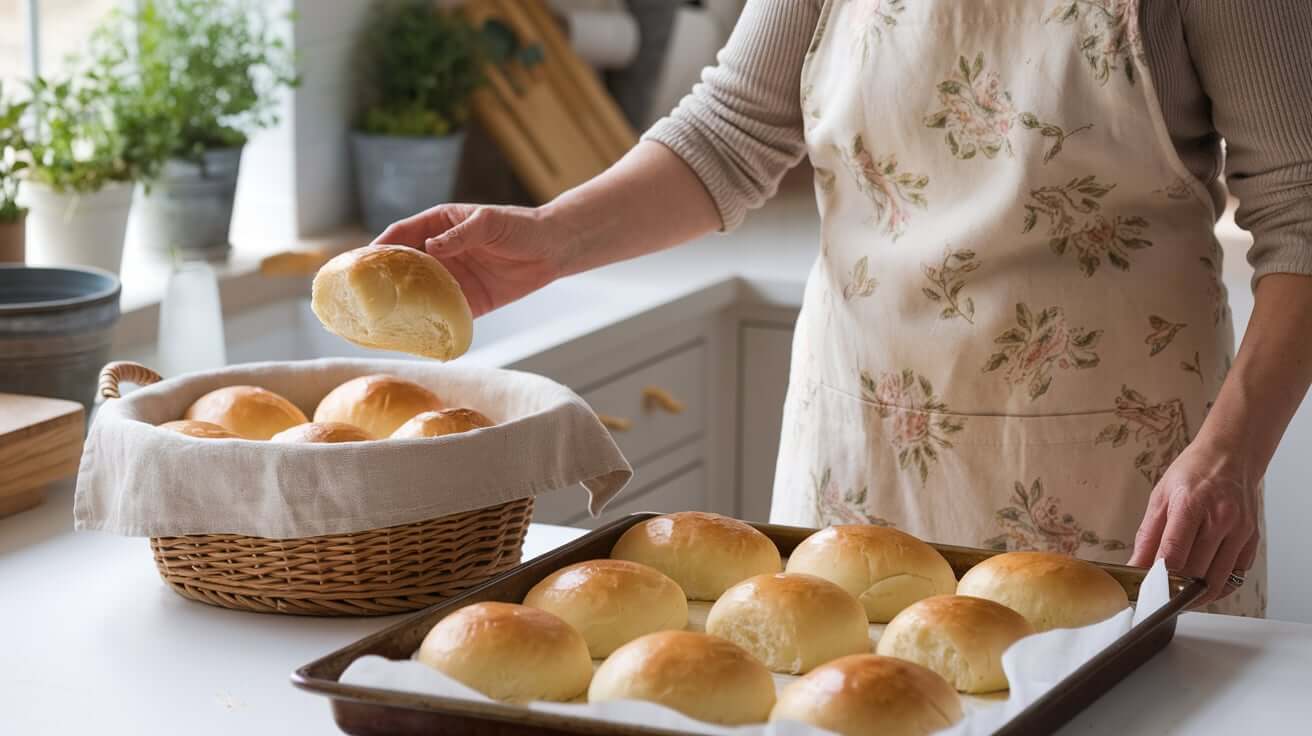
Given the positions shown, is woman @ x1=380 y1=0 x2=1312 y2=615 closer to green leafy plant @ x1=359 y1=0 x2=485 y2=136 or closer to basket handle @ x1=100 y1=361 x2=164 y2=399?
basket handle @ x1=100 y1=361 x2=164 y2=399

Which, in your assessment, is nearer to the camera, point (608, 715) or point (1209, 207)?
point (608, 715)

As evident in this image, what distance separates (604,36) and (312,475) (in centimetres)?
203

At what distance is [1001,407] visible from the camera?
4.52 feet

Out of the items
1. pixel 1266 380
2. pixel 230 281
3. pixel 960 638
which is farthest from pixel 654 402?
pixel 960 638

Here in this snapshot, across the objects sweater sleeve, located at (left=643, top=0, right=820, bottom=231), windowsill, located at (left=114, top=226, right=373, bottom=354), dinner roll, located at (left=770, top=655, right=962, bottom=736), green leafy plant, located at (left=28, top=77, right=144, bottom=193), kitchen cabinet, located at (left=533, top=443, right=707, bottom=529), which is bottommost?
kitchen cabinet, located at (left=533, top=443, right=707, bottom=529)

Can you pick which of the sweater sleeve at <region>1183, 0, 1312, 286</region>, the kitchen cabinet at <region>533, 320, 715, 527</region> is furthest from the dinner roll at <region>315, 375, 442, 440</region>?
the kitchen cabinet at <region>533, 320, 715, 527</region>

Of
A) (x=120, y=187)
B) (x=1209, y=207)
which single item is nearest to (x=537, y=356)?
(x=120, y=187)

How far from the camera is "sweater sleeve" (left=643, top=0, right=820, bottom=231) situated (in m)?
1.45

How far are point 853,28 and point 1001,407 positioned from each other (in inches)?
13.6

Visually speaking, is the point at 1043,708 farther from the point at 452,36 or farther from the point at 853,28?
the point at 452,36

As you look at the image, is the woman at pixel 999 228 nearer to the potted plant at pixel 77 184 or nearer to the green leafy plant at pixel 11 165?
the green leafy plant at pixel 11 165

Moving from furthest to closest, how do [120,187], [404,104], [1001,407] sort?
[404,104] < [120,187] < [1001,407]

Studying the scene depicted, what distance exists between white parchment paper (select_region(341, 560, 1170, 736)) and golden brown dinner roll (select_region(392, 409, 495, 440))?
0.89 ft

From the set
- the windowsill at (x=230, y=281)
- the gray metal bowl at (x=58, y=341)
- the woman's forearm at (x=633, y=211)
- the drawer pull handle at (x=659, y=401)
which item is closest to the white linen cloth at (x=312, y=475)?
the woman's forearm at (x=633, y=211)
